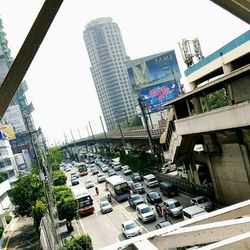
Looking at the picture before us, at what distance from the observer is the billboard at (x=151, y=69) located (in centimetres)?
8562

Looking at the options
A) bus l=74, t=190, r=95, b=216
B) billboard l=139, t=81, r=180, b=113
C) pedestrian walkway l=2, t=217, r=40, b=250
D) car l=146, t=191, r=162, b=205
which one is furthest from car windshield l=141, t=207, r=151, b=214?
billboard l=139, t=81, r=180, b=113

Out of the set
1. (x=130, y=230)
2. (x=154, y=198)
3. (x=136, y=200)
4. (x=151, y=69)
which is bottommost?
(x=154, y=198)

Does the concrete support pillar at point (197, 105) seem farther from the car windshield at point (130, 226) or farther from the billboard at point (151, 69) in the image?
the billboard at point (151, 69)

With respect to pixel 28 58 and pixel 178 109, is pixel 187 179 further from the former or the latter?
pixel 28 58

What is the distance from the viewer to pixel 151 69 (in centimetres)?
8769

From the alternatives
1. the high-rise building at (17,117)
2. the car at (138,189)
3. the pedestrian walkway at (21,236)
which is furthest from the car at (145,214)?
the high-rise building at (17,117)

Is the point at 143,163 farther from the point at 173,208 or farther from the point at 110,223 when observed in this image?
the point at 173,208

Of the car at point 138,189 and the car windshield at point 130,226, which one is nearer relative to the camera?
the car windshield at point 130,226

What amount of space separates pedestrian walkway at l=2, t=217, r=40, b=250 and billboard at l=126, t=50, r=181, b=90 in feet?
152

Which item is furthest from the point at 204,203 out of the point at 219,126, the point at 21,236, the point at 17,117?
the point at 17,117

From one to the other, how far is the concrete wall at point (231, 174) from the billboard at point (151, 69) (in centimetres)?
5707

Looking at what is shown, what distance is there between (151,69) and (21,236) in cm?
5855

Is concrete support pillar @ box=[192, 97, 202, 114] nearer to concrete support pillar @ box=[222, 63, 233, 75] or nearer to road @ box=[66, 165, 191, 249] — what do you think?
concrete support pillar @ box=[222, 63, 233, 75]

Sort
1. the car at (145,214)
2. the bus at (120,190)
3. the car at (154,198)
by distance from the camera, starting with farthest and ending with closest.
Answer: the bus at (120,190)
the car at (154,198)
the car at (145,214)
